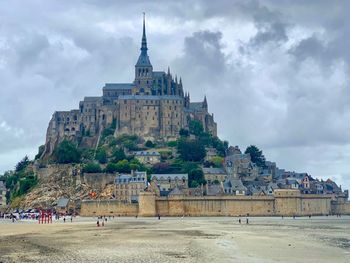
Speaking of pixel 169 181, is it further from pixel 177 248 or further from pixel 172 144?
pixel 177 248

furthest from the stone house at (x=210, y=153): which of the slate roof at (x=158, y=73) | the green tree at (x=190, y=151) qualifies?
the slate roof at (x=158, y=73)

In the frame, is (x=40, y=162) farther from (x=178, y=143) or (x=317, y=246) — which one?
(x=317, y=246)

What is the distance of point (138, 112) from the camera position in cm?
10888

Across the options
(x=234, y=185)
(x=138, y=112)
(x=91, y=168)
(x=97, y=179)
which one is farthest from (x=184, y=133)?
(x=234, y=185)

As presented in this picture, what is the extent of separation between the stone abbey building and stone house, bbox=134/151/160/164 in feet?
25.5

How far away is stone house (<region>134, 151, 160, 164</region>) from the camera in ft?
328

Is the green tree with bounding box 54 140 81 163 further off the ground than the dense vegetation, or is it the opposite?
the green tree with bounding box 54 140 81 163

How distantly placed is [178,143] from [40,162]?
22763 mm

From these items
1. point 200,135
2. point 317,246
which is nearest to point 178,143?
point 200,135

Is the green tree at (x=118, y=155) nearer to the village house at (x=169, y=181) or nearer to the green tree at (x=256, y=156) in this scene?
the village house at (x=169, y=181)

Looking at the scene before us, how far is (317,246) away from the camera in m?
37.6

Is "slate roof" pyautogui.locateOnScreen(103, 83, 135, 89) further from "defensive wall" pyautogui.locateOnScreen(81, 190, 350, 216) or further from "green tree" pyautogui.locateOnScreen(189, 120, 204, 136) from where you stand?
"defensive wall" pyautogui.locateOnScreen(81, 190, 350, 216)

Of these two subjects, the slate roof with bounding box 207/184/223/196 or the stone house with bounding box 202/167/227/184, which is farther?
the stone house with bounding box 202/167/227/184

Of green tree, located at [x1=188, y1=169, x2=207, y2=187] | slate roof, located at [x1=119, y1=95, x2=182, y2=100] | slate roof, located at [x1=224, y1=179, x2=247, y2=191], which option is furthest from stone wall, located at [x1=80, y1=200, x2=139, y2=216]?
slate roof, located at [x1=119, y1=95, x2=182, y2=100]
